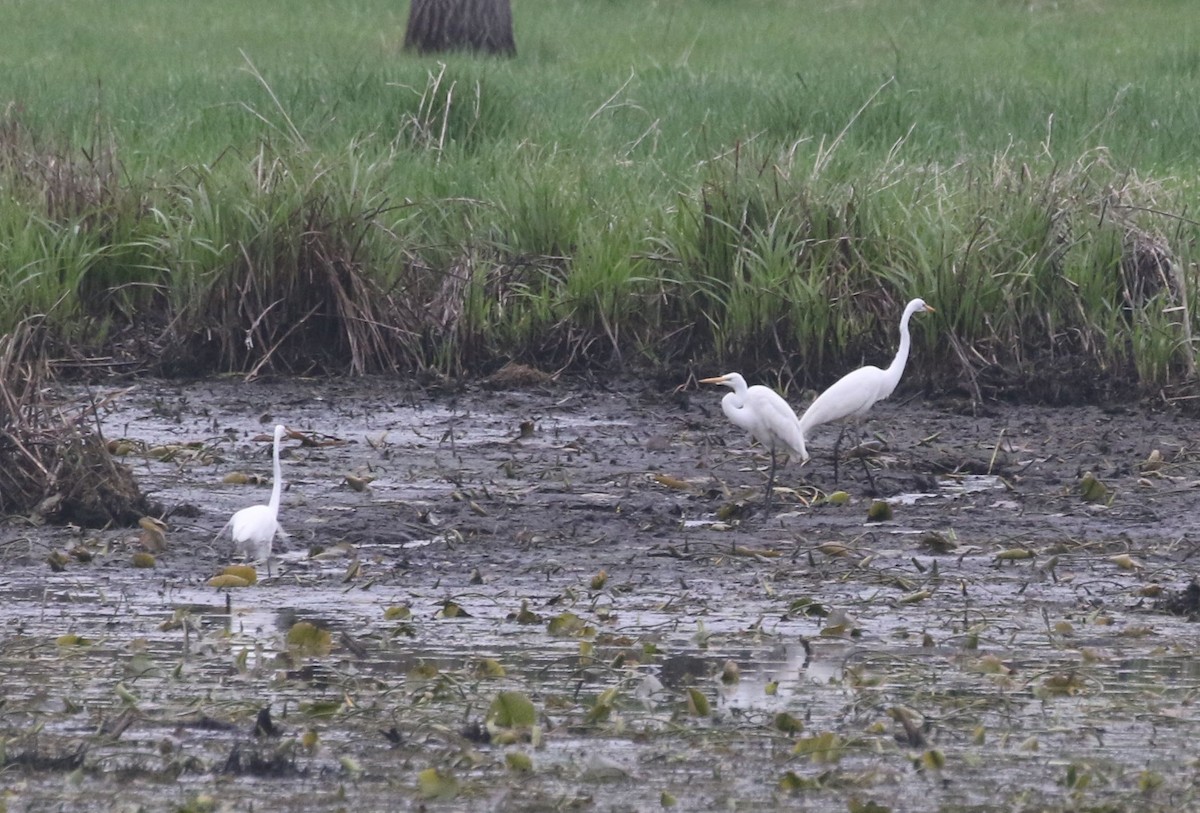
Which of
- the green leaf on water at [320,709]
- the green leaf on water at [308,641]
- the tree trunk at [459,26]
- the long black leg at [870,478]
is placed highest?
the green leaf on water at [320,709]

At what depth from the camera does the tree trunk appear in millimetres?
17938

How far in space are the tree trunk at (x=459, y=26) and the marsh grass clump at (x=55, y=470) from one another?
11856mm

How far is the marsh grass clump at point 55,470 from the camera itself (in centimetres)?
Result: 633

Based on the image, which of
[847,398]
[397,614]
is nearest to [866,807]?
[397,614]

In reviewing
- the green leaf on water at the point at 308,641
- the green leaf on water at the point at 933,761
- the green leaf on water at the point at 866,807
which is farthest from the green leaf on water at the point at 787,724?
the green leaf on water at the point at 308,641

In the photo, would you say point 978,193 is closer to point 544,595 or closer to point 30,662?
point 544,595

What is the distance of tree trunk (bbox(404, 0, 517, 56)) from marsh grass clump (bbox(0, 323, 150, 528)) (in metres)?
11.9

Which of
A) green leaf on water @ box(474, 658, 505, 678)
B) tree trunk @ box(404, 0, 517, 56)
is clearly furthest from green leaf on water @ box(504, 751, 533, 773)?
tree trunk @ box(404, 0, 517, 56)

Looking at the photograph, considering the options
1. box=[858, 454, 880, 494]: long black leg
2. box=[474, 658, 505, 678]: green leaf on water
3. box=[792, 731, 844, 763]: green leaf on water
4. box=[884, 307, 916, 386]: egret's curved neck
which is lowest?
box=[858, 454, 880, 494]: long black leg

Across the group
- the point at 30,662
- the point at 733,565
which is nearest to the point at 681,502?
the point at 733,565

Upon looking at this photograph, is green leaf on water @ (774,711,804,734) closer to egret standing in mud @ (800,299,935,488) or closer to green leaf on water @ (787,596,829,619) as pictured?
green leaf on water @ (787,596,829,619)

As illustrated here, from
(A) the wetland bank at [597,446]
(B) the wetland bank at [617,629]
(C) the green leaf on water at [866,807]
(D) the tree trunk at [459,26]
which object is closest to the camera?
(C) the green leaf on water at [866,807]

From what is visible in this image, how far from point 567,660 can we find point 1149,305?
175 inches

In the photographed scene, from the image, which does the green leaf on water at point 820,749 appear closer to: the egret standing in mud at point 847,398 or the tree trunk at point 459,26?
the egret standing in mud at point 847,398
